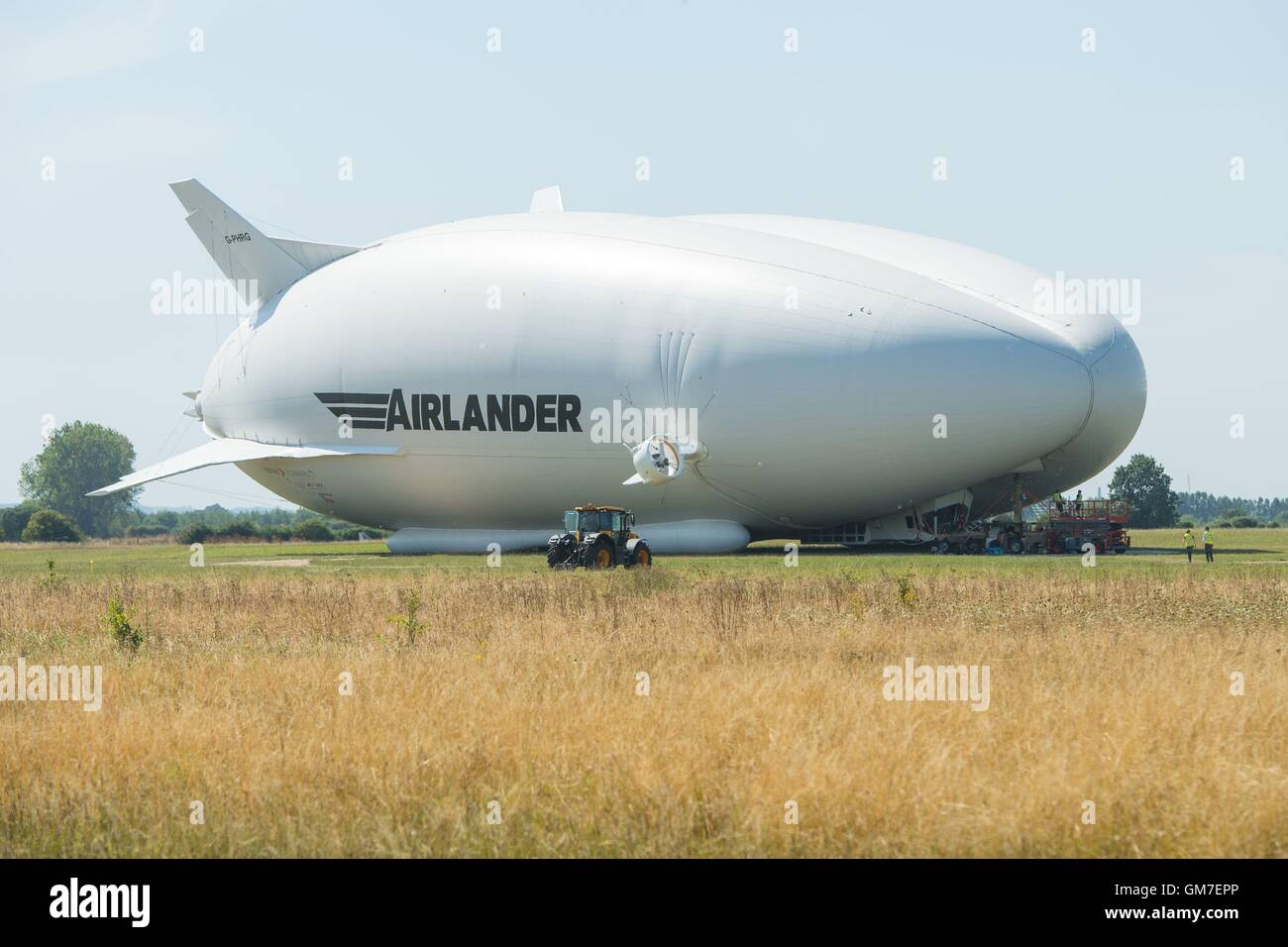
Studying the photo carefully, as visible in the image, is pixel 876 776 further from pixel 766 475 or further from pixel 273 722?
pixel 766 475

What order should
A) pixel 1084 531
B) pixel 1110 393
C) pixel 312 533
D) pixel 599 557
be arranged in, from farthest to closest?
pixel 312 533 → pixel 1084 531 → pixel 1110 393 → pixel 599 557

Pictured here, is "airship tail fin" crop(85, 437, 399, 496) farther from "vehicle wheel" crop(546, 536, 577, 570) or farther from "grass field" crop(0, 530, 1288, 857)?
"grass field" crop(0, 530, 1288, 857)

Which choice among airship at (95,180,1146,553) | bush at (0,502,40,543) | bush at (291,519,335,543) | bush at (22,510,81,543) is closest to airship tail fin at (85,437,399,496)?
airship at (95,180,1146,553)

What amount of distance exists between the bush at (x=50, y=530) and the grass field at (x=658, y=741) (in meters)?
96.6

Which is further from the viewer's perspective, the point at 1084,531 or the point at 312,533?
the point at 312,533

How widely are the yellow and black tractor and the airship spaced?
6.86 metres

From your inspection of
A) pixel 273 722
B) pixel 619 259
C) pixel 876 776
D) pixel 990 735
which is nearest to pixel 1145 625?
pixel 990 735

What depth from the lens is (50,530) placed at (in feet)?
360

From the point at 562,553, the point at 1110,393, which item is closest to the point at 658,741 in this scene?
the point at 562,553

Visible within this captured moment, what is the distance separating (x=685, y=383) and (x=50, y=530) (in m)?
81.4

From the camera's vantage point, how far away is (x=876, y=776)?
8883 millimetres

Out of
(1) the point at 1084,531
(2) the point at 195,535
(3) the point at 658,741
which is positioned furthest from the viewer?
(2) the point at 195,535

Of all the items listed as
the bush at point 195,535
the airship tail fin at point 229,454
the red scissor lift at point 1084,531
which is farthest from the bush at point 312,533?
the red scissor lift at point 1084,531

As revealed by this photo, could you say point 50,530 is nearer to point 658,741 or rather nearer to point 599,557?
point 599,557
